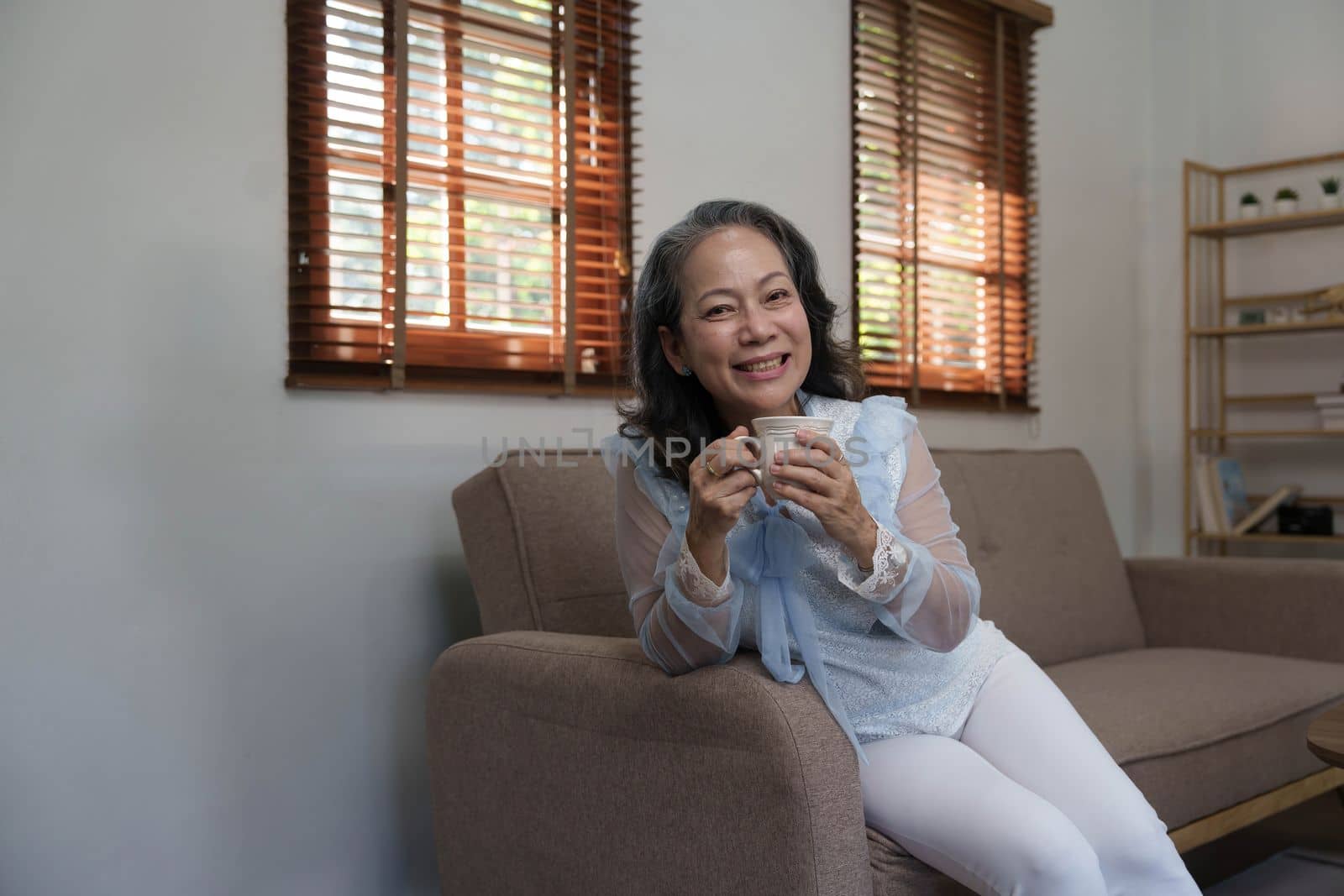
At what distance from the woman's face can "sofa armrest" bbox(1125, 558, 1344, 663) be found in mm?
1713

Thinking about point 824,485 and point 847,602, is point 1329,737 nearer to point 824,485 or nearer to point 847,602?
point 847,602

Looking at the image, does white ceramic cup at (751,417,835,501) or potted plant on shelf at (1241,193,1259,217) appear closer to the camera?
white ceramic cup at (751,417,835,501)

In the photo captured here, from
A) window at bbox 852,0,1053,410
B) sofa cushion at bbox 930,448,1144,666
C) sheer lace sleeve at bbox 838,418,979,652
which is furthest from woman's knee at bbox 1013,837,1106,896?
window at bbox 852,0,1053,410

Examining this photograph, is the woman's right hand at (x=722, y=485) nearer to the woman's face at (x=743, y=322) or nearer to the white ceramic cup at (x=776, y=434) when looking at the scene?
the white ceramic cup at (x=776, y=434)

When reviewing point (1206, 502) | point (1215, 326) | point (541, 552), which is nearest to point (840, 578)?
point (541, 552)

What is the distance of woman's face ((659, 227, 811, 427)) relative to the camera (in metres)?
1.48

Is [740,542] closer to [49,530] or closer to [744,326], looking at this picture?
[744,326]

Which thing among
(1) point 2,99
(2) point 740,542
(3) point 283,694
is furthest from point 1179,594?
(1) point 2,99

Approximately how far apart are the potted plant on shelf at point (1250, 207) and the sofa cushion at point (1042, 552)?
140 cm

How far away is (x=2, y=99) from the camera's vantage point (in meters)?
1.77

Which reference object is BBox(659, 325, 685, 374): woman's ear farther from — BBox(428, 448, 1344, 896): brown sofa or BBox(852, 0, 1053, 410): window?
BBox(852, 0, 1053, 410): window

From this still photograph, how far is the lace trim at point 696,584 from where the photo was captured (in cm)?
133

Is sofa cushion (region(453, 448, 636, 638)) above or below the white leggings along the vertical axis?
above

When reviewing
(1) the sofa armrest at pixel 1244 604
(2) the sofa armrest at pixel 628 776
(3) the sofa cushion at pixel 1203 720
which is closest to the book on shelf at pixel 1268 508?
(1) the sofa armrest at pixel 1244 604
